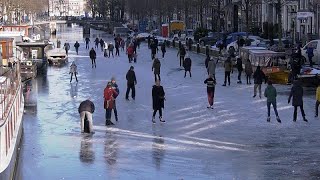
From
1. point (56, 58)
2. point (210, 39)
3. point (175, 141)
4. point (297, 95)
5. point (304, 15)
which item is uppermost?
point (304, 15)

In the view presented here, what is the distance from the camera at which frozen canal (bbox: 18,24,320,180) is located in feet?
57.6

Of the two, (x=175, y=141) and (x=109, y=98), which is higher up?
(x=109, y=98)

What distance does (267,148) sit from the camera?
2022 centimetres

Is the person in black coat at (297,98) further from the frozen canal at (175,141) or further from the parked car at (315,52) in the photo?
the parked car at (315,52)

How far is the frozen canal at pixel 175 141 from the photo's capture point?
17547 mm

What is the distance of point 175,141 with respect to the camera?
21469 millimetres

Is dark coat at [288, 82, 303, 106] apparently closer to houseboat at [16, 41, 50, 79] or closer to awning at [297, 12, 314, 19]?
houseboat at [16, 41, 50, 79]

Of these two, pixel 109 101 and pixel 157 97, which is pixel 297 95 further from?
pixel 109 101

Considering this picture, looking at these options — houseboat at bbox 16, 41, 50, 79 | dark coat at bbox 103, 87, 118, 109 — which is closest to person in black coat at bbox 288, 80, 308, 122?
dark coat at bbox 103, 87, 118, 109

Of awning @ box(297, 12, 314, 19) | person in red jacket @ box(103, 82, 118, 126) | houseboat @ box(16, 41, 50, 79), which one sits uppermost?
awning @ box(297, 12, 314, 19)

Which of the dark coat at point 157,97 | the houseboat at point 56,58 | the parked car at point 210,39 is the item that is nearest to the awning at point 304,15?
the parked car at point 210,39

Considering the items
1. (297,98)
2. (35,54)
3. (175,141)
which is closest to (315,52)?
(35,54)

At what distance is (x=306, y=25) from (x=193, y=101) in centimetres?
4501

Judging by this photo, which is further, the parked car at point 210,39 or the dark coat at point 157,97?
the parked car at point 210,39
